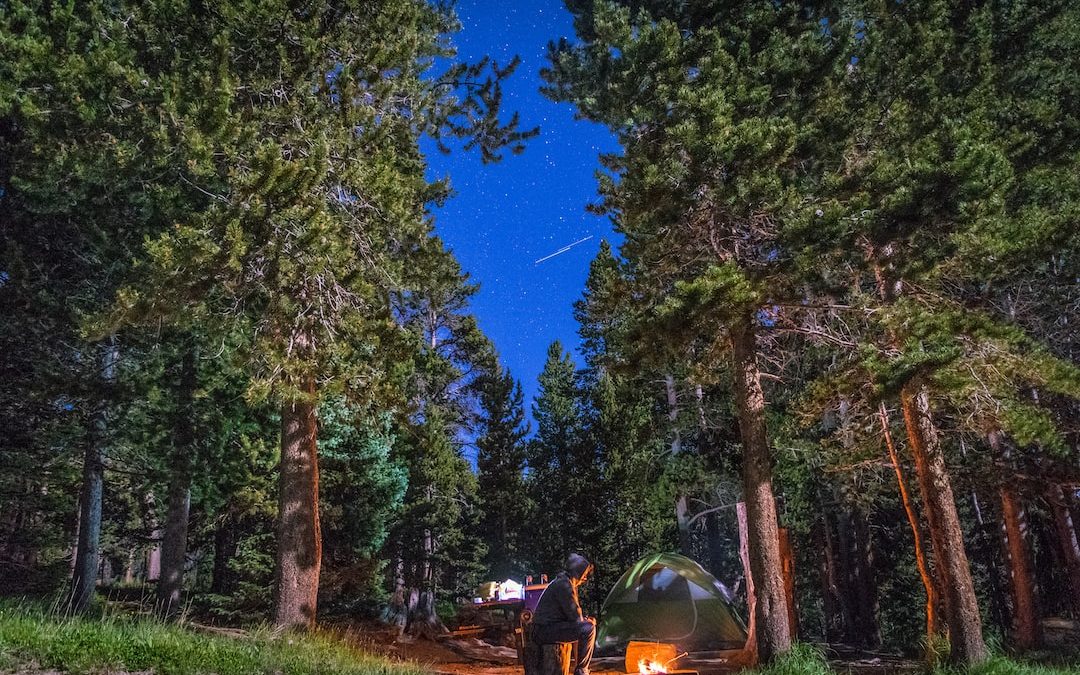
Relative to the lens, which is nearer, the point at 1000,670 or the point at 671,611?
the point at 1000,670

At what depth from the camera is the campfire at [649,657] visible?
34.8 feet

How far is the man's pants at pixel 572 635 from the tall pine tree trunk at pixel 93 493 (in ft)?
35.7

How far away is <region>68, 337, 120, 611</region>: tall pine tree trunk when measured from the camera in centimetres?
1334

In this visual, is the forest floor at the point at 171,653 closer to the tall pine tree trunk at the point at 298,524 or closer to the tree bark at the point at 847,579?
the tall pine tree trunk at the point at 298,524

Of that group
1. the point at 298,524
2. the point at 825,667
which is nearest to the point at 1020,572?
the point at 825,667

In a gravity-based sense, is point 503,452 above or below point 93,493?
above

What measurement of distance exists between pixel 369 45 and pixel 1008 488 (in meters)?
15.0

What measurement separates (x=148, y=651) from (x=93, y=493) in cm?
1028

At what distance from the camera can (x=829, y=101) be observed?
11.2 metres

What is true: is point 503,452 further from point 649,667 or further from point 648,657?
point 649,667

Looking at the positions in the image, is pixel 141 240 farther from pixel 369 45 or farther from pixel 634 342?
pixel 634 342

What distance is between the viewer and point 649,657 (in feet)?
37.6

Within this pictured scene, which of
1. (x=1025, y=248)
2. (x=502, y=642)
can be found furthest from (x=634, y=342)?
(x=502, y=642)

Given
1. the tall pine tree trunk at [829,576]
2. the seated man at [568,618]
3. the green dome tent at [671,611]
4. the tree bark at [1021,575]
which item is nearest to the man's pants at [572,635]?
the seated man at [568,618]
